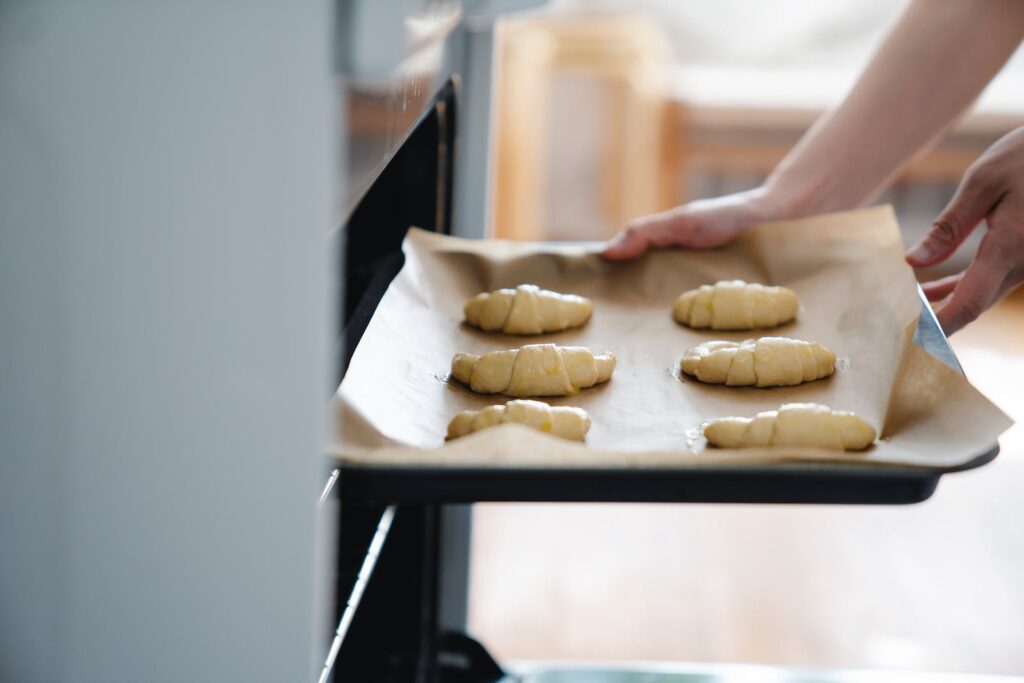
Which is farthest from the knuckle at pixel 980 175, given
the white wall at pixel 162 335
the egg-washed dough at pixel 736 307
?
the white wall at pixel 162 335

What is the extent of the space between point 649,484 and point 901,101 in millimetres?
828

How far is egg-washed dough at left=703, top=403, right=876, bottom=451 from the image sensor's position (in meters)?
0.82

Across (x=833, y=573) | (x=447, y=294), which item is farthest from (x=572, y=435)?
(x=833, y=573)

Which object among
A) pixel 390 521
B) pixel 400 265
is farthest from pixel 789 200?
pixel 390 521

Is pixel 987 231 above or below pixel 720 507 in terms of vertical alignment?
above

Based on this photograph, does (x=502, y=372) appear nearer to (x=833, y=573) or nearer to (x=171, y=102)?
(x=171, y=102)

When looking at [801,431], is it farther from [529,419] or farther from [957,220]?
[957,220]

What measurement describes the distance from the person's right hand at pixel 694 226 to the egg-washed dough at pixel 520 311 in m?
0.16

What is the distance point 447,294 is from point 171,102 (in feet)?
2.53

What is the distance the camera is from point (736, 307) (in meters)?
1.26

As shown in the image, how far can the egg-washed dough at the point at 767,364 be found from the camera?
3.60 ft

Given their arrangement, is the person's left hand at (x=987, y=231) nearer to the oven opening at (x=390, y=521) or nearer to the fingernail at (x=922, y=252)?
the fingernail at (x=922, y=252)

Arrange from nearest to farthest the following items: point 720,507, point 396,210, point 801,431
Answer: point 801,431, point 396,210, point 720,507

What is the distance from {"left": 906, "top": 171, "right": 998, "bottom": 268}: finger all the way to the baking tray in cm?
59
